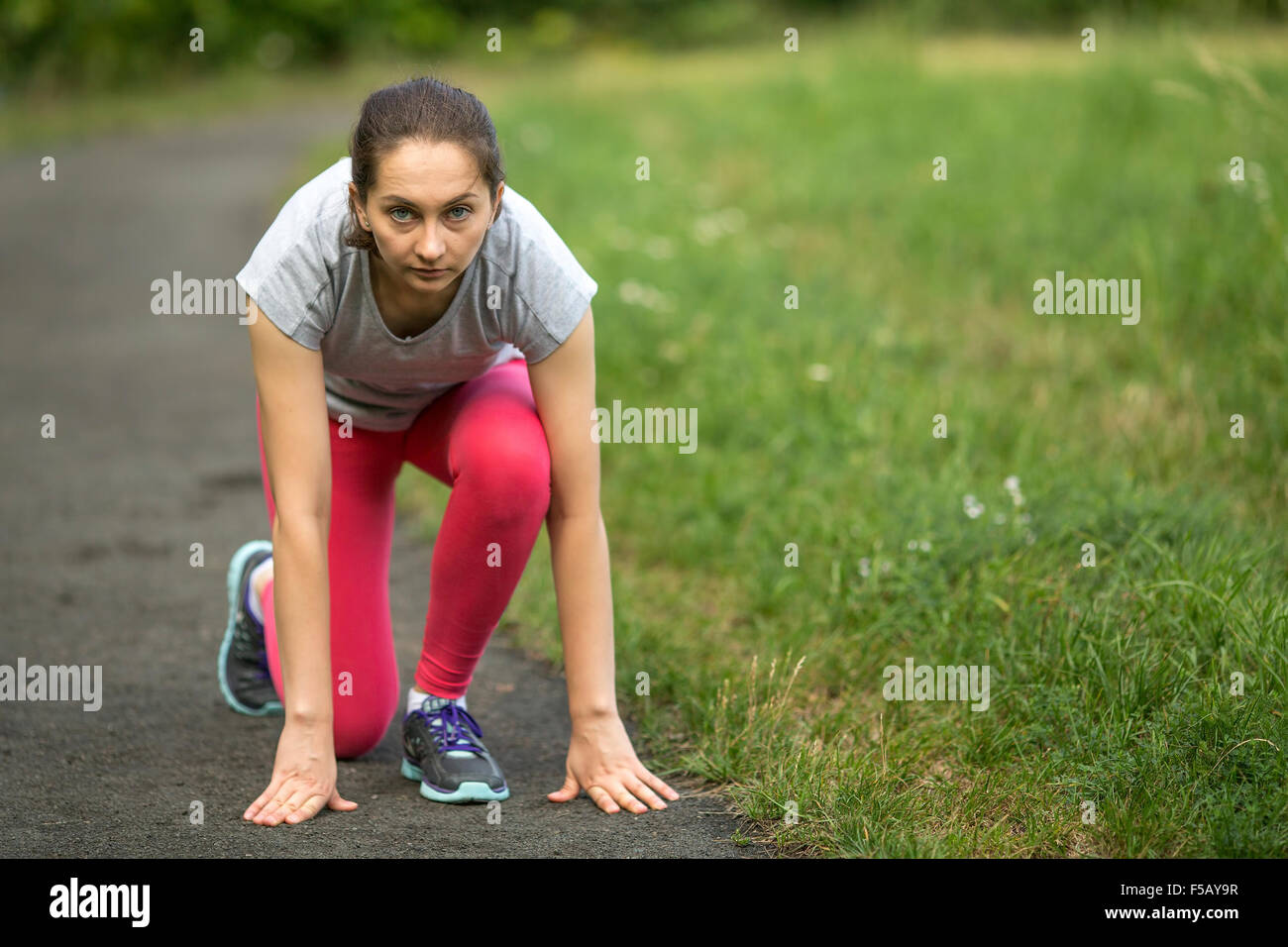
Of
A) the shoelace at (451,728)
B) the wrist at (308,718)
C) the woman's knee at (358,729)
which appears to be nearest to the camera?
the wrist at (308,718)

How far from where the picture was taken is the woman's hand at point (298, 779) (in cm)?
274

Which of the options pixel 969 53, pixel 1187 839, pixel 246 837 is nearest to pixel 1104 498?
pixel 1187 839

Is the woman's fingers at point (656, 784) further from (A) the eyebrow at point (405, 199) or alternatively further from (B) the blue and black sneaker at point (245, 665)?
(A) the eyebrow at point (405, 199)

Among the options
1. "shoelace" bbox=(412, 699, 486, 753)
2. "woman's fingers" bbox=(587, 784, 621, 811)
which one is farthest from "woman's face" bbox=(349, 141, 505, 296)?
"woman's fingers" bbox=(587, 784, 621, 811)

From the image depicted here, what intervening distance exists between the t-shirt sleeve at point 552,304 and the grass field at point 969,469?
985 mm

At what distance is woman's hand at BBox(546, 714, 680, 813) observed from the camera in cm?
289

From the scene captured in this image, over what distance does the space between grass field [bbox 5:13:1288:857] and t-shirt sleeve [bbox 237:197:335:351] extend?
1316 mm

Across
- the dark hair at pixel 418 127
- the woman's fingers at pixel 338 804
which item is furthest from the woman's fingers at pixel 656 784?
the dark hair at pixel 418 127

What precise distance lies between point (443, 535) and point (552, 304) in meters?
0.56

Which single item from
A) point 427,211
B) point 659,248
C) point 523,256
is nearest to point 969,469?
point 523,256

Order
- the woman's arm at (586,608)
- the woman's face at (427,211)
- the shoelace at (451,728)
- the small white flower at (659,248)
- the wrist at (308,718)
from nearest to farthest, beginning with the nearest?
1. the woman's face at (427,211)
2. the wrist at (308,718)
3. the woman's arm at (586,608)
4. the shoelace at (451,728)
5. the small white flower at (659,248)

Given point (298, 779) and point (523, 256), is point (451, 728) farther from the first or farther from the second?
point (523, 256)
